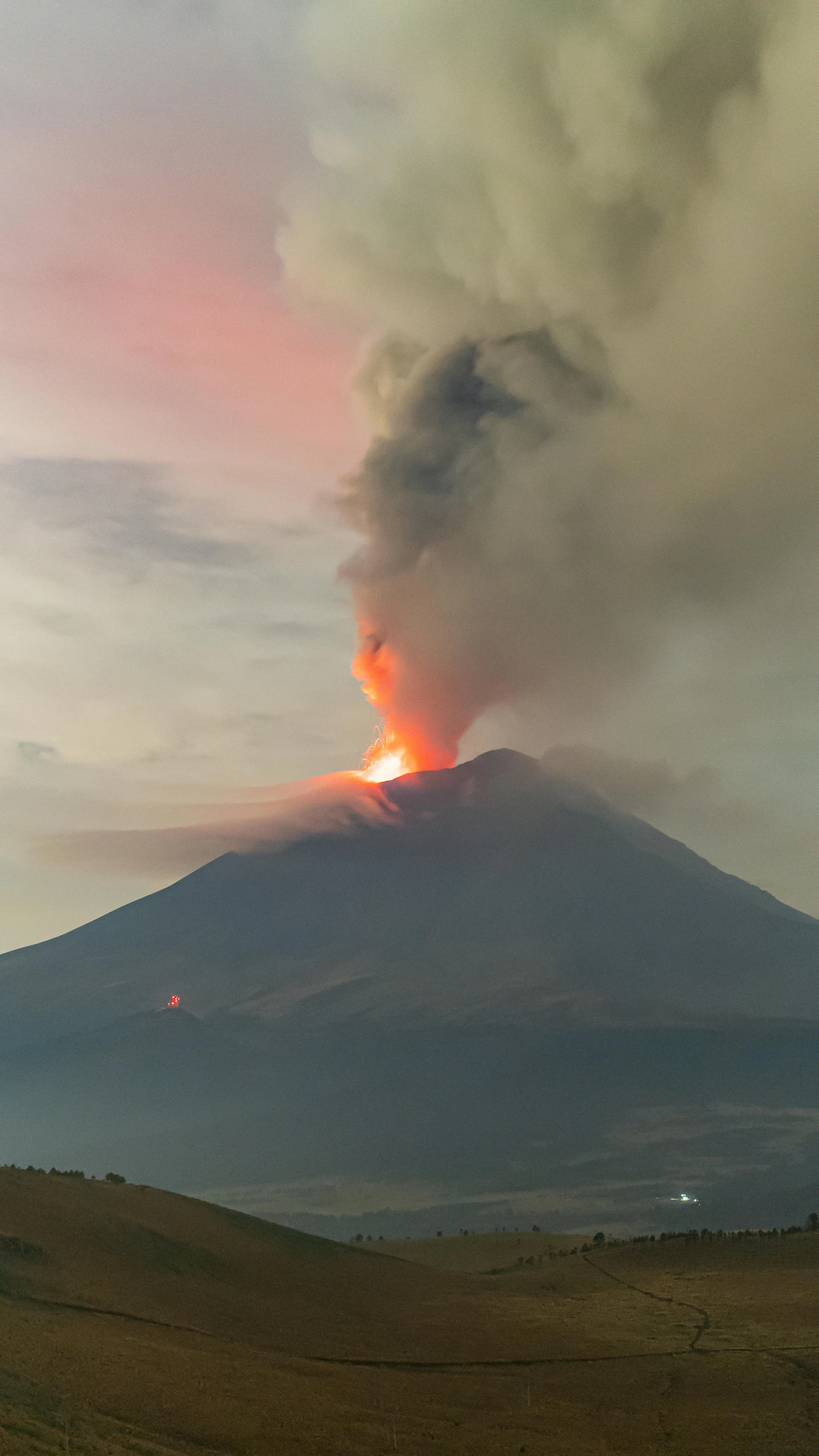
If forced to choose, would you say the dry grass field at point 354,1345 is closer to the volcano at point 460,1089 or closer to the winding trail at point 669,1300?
the winding trail at point 669,1300

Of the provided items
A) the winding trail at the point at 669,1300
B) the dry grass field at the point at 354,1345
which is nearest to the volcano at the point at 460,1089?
the winding trail at the point at 669,1300

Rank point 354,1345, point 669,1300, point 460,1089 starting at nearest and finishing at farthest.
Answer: point 354,1345, point 669,1300, point 460,1089

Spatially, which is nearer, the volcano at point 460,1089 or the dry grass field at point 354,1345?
the dry grass field at point 354,1345

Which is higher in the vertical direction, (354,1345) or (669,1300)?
(354,1345)

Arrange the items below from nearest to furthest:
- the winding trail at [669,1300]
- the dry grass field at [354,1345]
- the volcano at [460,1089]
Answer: the dry grass field at [354,1345]
the winding trail at [669,1300]
the volcano at [460,1089]

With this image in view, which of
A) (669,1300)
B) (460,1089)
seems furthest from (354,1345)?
(460,1089)

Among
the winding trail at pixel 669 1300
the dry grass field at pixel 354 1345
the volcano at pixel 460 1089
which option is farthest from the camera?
the volcano at pixel 460 1089

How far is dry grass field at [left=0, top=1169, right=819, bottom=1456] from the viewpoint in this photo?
16.6m

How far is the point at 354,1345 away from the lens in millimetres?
24781

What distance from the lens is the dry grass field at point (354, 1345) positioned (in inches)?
653

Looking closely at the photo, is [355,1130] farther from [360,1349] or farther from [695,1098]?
[360,1349]

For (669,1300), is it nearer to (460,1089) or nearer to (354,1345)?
(354,1345)

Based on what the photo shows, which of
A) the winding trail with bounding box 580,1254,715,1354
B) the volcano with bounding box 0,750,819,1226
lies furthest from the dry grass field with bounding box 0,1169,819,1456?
the volcano with bounding box 0,750,819,1226

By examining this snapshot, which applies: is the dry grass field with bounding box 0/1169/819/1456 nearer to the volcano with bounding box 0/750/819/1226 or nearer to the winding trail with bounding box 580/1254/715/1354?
the winding trail with bounding box 580/1254/715/1354
